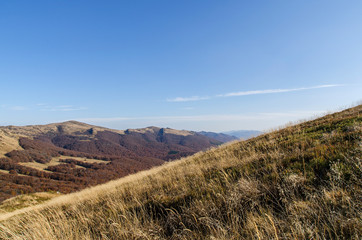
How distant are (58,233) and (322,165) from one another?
6991 millimetres

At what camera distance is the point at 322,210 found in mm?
2660

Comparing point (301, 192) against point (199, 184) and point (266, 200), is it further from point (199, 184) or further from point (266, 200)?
point (199, 184)

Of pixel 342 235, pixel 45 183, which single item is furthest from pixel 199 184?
pixel 45 183

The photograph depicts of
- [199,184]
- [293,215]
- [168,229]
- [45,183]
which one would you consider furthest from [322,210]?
[45,183]

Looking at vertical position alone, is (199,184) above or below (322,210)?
below

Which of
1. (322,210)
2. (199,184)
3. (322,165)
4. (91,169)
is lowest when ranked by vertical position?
(91,169)

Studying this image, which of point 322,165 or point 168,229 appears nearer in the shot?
point 168,229

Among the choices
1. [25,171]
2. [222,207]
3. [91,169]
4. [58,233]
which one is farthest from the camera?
[91,169]

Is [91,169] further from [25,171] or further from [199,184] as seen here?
[199,184]

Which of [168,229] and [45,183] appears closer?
[168,229]

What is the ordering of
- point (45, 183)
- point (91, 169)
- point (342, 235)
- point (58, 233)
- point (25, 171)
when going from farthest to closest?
point (91, 169)
point (25, 171)
point (45, 183)
point (58, 233)
point (342, 235)

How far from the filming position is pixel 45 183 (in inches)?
5256

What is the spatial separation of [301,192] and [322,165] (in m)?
1.20

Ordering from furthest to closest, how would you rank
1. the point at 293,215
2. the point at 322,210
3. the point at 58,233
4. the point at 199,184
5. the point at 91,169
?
the point at 91,169 < the point at 199,184 < the point at 58,233 < the point at 293,215 < the point at 322,210
